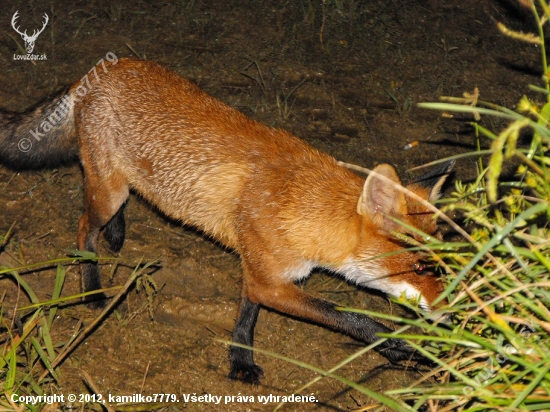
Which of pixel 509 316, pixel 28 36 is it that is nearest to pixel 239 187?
pixel 509 316

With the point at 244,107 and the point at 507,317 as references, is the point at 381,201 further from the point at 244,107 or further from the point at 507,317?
the point at 244,107

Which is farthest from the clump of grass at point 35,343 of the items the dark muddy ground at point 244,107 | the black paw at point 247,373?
the black paw at point 247,373

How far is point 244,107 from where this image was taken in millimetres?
5758

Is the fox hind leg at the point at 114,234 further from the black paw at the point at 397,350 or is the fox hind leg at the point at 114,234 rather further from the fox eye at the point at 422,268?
the fox eye at the point at 422,268

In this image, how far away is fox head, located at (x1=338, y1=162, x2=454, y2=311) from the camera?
3.53 meters

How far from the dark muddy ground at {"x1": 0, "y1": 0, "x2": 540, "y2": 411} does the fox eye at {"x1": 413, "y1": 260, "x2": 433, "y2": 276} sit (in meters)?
0.96

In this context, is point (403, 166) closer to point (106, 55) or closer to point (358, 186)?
point (358, 186)

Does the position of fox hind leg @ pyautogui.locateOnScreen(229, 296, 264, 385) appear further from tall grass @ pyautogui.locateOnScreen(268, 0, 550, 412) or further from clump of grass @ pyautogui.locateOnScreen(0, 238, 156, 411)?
tall grass @ pyautogui.locateOnScreen(268, 0, 550, 412)

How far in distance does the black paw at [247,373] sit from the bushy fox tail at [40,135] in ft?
6.83

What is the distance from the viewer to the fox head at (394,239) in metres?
3.53

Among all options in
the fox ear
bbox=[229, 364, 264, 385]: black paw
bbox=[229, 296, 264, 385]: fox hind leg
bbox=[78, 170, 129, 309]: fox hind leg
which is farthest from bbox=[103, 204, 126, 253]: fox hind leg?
the fox ear

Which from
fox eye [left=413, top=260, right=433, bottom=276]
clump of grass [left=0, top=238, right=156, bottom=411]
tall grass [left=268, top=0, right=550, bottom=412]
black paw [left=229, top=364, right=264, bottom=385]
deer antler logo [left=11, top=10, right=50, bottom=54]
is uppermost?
tall grass [left=268, top=0, right=550, bottom=412]

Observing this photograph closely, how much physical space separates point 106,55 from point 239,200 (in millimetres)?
2798

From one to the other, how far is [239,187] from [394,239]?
1.09 meters
